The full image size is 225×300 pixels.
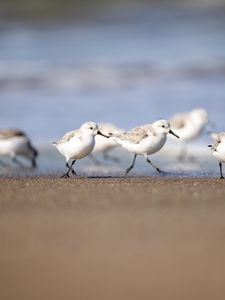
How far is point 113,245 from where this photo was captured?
568 cm

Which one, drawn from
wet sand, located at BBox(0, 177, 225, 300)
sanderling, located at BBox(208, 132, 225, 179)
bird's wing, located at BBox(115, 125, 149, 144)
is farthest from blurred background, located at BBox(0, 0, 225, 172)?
wet sand, located at BBox(0, 177, 225, 300)

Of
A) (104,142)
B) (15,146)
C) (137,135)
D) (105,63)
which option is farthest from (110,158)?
(105,63)

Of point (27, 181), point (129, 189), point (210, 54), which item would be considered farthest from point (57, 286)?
point (210, 54)

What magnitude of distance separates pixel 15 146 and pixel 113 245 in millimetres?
6094

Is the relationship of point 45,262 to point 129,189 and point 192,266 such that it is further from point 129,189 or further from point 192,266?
point 129,189

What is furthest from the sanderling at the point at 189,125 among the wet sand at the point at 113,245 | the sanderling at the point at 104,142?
the wet sand at the point at 113,245

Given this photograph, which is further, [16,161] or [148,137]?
[16,161]

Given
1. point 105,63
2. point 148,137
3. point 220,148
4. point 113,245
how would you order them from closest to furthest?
point 113,245 → point 220,148 → point 148,137 → point 105,63

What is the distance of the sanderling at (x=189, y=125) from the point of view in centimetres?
1262

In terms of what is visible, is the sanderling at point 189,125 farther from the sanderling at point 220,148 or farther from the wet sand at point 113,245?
the wet sand at point 113,245

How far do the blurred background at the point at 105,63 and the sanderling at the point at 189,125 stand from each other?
1.51ft

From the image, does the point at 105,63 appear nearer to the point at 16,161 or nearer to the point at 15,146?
the point at 16,161

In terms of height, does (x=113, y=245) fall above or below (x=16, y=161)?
below

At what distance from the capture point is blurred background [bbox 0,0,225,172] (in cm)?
1465
